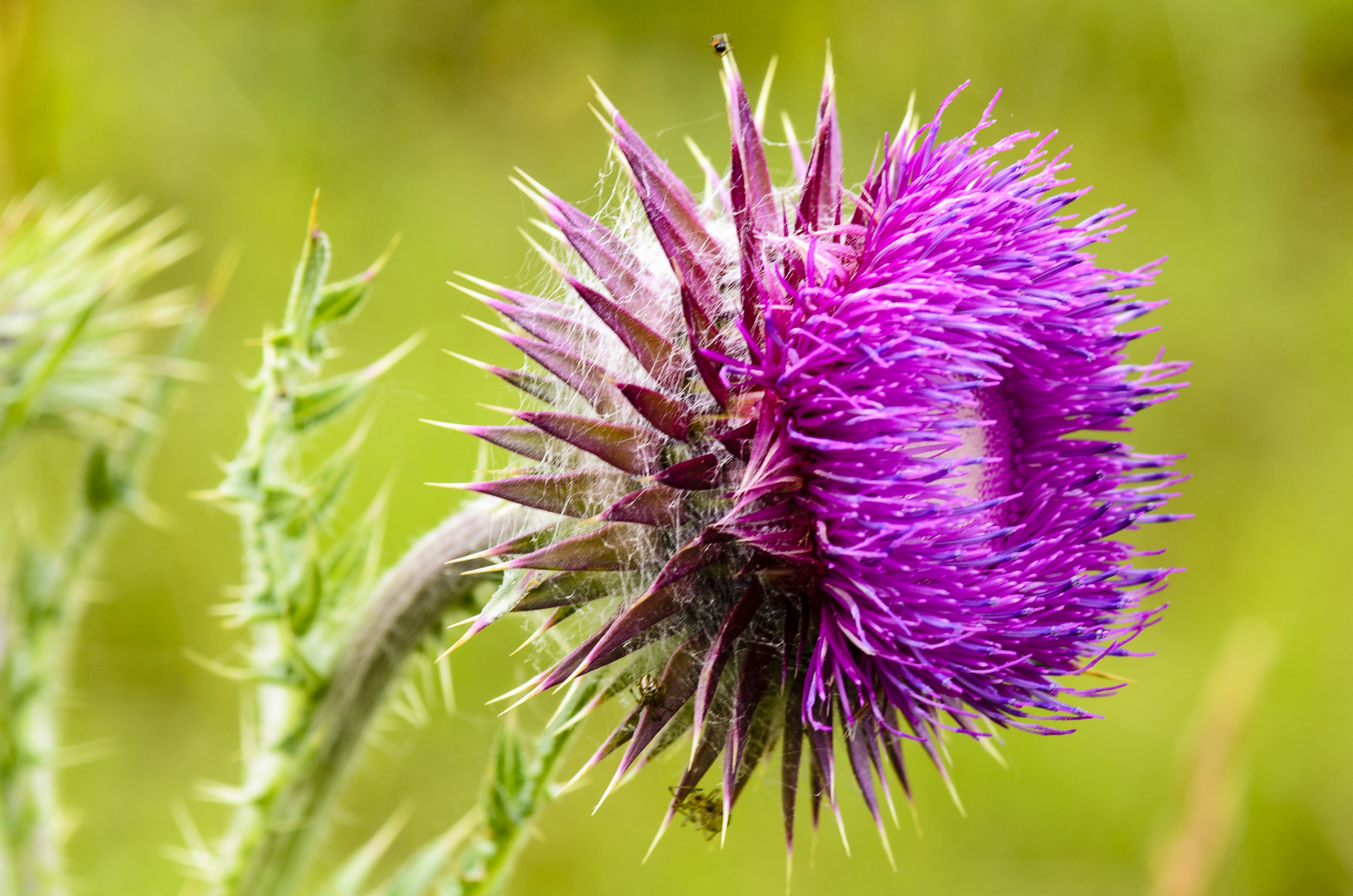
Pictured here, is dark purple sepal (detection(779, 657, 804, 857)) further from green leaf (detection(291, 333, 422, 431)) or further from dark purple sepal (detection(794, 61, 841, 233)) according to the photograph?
green leaf (detection(291, 333, 422, 431))

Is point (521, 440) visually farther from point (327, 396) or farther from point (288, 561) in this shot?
point (288, 561)

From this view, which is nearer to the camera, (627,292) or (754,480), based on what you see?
(754,480)

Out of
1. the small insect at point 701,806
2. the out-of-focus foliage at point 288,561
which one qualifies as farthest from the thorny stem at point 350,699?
the small insect at point 701,806

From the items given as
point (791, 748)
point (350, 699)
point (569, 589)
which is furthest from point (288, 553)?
point (791, 748)

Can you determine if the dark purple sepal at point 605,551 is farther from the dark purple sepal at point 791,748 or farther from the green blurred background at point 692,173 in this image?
the green blurred background at point 692,173

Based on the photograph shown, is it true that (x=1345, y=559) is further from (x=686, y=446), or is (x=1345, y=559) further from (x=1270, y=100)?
(x=686, y=446)

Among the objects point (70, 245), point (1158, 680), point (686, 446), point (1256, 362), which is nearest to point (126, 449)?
point (70, 245)
